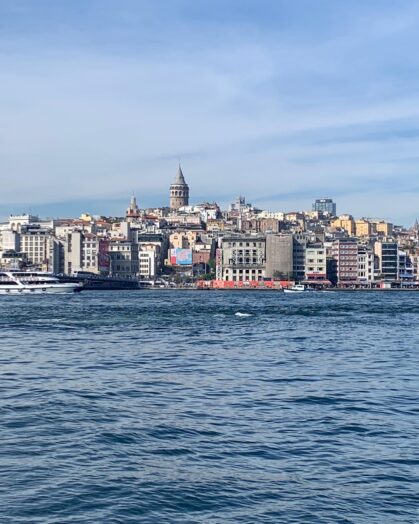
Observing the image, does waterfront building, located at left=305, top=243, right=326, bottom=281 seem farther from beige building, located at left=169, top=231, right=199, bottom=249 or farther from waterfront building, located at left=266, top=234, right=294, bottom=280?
beige building, located at left=169, top=231, right=199, bottom=249

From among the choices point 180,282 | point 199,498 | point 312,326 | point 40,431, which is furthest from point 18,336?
point 180,282

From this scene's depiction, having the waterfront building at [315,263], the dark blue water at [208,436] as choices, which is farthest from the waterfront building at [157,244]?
the dark blue water at [208,436]

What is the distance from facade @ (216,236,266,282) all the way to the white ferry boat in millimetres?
37615

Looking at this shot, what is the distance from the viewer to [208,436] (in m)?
15.2

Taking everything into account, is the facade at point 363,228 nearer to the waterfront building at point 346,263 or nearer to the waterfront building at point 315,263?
the waterfront building at point 346,263

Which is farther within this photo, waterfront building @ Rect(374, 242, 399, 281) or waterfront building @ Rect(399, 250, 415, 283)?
waterfront building @ Rect(399, 250, 415, 283)

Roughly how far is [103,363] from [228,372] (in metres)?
4.04

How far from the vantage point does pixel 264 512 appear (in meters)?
11.3

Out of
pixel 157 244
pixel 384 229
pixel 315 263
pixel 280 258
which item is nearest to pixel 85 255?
pixel 157 244

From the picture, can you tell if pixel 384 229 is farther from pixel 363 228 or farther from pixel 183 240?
pixel 183 240

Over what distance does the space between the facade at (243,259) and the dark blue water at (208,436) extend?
110 m

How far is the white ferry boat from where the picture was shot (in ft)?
326

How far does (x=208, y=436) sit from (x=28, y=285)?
87.3 metres

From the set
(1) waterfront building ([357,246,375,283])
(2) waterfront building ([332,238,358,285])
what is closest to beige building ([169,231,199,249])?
(2) waterfront building ([332,238,358,285])
